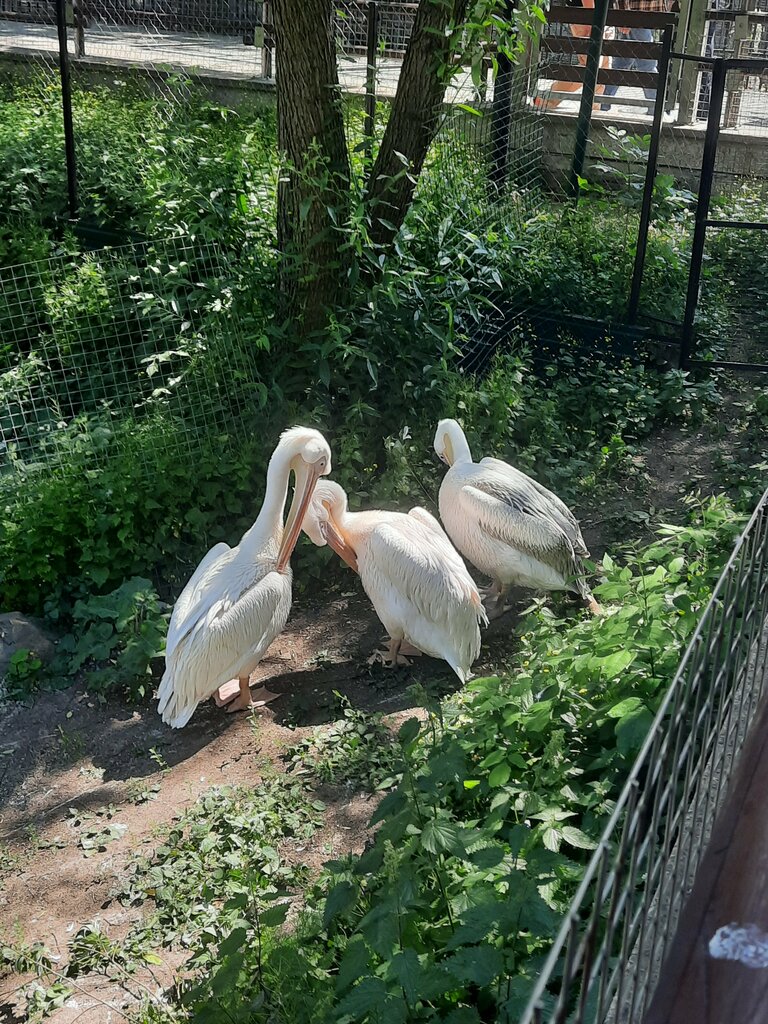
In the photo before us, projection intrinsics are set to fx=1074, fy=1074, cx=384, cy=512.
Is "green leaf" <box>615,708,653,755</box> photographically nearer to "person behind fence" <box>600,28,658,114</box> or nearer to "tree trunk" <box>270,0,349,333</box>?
"tree trunk" <box>270,0,349,333</box>

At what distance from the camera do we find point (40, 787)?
4441mm

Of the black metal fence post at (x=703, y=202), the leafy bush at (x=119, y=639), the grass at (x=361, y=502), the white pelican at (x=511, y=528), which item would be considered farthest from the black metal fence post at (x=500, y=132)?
the leafy bush at (x=119, y=639)

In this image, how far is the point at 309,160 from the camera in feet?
19.4

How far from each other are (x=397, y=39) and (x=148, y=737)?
22.1ft

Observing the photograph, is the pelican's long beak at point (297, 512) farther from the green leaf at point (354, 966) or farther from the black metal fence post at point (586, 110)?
the black metal fence post at point (586, 110)

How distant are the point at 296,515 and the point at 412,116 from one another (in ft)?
8.40

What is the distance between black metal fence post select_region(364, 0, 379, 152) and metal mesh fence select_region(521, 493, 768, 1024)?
4.99 metres

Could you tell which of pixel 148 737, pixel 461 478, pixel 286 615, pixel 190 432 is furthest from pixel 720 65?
pixel 148 737

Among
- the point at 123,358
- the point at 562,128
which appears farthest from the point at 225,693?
the point at 562,128

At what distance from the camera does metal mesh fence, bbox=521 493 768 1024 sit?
1268mm

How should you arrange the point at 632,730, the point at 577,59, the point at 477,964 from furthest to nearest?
the point at 577,59, the point at 632,730, the point at 477,964

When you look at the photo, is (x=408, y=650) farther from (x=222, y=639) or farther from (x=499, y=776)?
(x=499, y=776)

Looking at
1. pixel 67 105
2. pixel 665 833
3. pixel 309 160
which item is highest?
pixel 67 105

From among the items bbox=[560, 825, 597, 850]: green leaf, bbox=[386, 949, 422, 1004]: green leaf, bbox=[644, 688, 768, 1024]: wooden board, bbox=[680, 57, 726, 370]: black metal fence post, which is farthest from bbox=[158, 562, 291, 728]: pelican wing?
bbox=[680, 57, 726, 370]: black metal fence post
